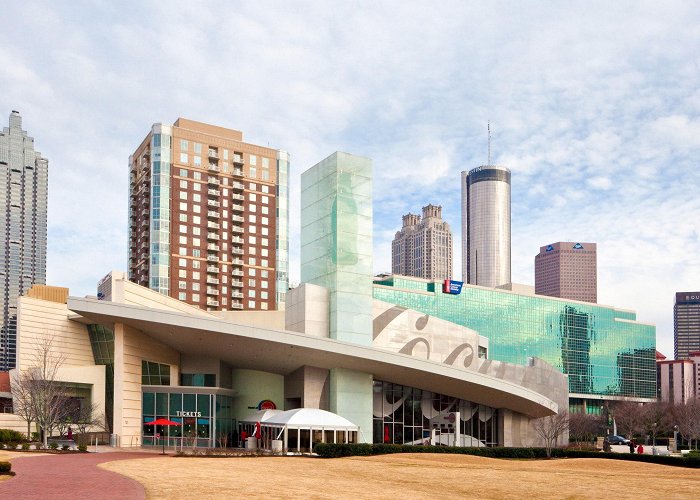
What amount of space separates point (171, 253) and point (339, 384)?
91063mm

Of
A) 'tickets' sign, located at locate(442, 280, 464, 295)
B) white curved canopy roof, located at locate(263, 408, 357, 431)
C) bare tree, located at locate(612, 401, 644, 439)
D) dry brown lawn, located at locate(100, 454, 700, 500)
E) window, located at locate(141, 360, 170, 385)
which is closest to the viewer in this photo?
dry brown lawn, located at locate(100, 454, 700, 500)

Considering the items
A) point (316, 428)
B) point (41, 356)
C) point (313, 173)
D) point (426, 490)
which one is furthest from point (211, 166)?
A: point (426, 490)

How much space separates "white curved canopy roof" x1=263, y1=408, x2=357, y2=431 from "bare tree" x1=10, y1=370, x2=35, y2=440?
17.6 m

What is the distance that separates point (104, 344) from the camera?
72.9 m

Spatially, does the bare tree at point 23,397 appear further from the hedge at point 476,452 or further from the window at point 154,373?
the hedge at point 476,452

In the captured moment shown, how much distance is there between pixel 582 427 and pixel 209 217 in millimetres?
78031

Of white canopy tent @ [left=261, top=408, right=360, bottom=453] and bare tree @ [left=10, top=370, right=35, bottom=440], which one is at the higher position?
bare tree @ [left=10, top=370, right=35, bottom=440]

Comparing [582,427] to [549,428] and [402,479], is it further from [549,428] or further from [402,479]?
[402,479]

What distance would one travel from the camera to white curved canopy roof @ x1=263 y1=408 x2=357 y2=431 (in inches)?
2421

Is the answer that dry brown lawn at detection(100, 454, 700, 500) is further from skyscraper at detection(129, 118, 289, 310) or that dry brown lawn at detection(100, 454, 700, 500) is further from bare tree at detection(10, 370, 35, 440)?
skyscraper at detection(129, 118, 289, 310)

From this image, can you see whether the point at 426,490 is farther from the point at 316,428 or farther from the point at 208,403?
the point at 208,403

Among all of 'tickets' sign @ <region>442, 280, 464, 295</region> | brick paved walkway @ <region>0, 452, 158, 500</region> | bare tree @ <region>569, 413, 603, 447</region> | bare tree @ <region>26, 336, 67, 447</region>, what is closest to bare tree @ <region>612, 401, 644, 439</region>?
bare tree @ <region>569, 413, 603, 447</region>

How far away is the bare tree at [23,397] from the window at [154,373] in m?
8.60

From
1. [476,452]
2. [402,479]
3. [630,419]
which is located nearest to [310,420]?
[476,452]
